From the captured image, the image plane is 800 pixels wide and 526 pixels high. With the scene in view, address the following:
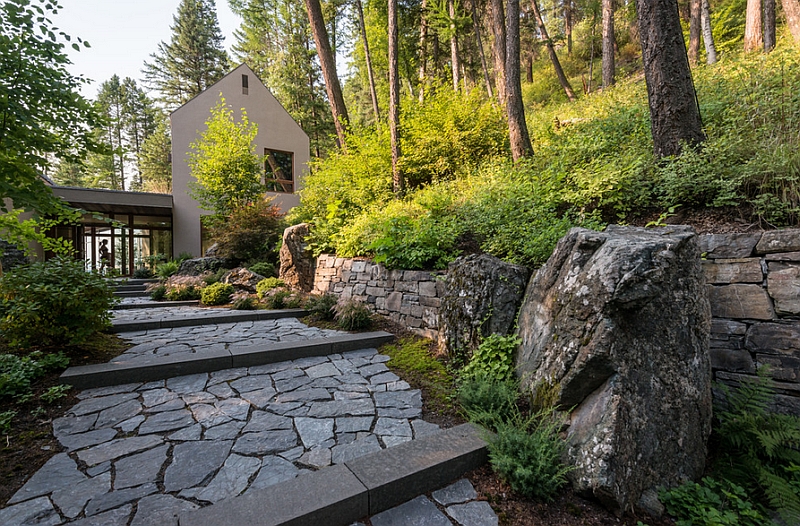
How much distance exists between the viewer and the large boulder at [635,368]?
194cm

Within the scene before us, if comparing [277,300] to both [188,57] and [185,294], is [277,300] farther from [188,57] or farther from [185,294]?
[188,57]

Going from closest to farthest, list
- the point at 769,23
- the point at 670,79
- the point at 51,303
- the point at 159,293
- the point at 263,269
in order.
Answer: the point at 51,303, the point at 670,79, the point at 159,293, the point at 769,23, the point at 263,269

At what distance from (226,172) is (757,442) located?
41.9 feet

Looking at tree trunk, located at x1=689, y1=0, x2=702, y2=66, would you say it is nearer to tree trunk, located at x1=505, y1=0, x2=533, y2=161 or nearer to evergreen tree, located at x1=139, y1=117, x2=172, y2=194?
tree trunk, located at x1=505, y1=0, x2=533, y2=161

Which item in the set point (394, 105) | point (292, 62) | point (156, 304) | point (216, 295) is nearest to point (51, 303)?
point (216, 295)

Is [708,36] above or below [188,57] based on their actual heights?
below

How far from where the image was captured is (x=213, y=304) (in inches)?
268

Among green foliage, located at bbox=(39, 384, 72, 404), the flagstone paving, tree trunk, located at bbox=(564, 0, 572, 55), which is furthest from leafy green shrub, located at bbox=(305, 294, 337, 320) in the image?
tree trunk, located at bbox=(564, 0, 572, 55)

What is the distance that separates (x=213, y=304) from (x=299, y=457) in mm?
5661

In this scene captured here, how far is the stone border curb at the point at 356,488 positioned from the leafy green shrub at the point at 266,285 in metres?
5.49

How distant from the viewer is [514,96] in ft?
21.7

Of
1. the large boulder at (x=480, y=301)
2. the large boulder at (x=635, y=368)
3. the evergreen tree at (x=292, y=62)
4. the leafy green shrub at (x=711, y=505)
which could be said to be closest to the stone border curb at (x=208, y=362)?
the large boulder at (x=480, y=301)

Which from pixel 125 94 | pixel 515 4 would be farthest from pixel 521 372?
pixel 125 94

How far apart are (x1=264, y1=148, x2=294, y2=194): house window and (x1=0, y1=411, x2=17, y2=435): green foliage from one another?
12.5 metres
